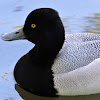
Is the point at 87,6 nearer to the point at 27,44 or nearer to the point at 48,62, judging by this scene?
the point at 27,44

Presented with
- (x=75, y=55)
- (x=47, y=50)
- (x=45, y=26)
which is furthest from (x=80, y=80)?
(x=45, y=26)

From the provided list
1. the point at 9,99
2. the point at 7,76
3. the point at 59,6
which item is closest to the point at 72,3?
the point at 59,6

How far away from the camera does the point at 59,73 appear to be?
4688 mm

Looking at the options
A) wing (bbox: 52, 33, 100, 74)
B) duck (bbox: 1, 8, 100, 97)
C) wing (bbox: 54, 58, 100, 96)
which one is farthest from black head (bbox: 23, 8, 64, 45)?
wing (bbox: 54, 58, 100, 96)

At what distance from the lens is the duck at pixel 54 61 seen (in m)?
A: 4.58

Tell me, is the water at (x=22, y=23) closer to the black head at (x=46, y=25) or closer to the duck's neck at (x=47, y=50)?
the duck's neck at (x=47, y=50)

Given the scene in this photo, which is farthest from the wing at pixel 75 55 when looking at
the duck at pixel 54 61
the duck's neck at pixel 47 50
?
the duck's neck at pixel 47 50

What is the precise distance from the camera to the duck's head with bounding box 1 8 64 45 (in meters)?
4.53

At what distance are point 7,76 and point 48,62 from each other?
2.88 feet

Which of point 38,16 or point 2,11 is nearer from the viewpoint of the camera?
point 38,16

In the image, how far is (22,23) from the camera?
6.77m

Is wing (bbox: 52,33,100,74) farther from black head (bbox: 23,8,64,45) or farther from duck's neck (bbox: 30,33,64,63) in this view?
black head (bbox: 23,8,64,45)

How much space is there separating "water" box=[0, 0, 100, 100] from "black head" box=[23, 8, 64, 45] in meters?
0.90

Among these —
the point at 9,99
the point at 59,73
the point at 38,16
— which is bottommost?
the point at 9,99
